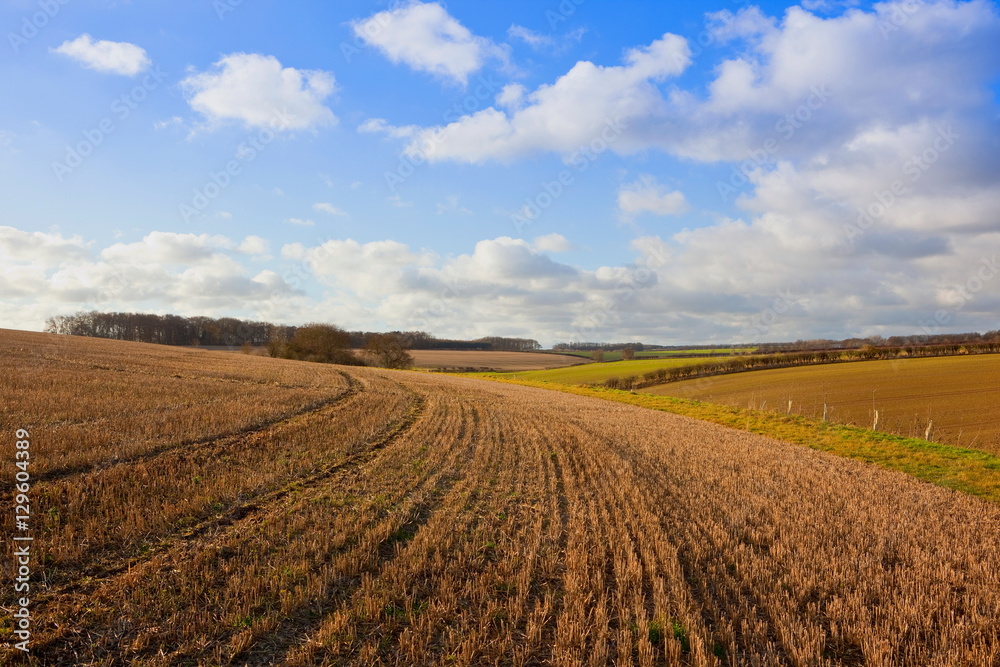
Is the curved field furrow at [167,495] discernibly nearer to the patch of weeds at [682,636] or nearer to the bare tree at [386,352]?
the patch of weeds at [682,636]

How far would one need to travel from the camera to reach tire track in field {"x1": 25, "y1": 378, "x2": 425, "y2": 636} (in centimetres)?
583

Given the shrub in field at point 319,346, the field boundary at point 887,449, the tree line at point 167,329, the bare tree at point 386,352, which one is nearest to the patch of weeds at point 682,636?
the field boundary at point 887,449

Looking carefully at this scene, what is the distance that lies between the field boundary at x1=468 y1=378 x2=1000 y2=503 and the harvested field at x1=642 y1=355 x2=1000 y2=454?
17.5 feet

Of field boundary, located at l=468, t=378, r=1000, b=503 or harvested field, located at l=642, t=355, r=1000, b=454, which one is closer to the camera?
field boundary, located at l=468, t=378, r=1000, b=503

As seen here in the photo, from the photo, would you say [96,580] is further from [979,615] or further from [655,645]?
[979,615]

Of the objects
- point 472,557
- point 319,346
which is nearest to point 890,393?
point 472,557

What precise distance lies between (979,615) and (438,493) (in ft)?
27.3

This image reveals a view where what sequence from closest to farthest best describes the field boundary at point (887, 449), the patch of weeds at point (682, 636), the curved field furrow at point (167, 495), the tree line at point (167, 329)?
the patch of weeds at point (682, 636)
the curved field furrow at point (167, 495)
the field boundary at point (887, 449)
the tree line at point (167, 329)

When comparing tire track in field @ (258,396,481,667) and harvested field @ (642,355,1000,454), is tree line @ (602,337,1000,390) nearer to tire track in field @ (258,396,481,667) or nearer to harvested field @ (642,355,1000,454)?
harvested field @ (642,355,1000,454)

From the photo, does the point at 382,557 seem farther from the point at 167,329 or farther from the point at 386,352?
the point at 167,329

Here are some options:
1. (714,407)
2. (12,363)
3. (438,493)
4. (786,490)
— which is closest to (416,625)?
(438,493)

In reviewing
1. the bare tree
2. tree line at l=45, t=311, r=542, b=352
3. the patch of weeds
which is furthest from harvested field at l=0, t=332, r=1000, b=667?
tree line at l=45, t=311, r=542, b=352

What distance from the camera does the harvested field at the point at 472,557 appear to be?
5148 mm

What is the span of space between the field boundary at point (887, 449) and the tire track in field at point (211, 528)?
16.8 m
